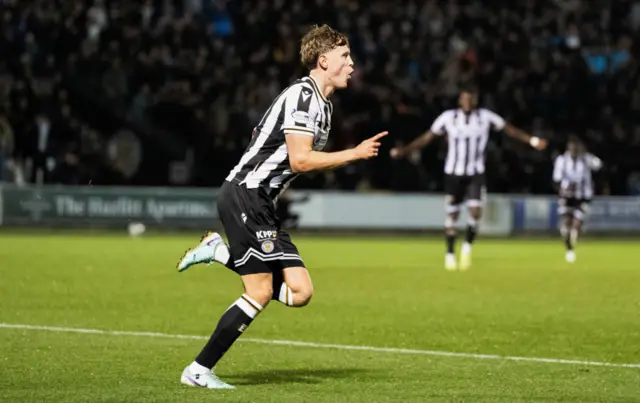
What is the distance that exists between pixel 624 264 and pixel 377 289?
24.1 ft

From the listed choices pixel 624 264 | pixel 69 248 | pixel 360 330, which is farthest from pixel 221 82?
pixel 360 330

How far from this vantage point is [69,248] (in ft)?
77.8

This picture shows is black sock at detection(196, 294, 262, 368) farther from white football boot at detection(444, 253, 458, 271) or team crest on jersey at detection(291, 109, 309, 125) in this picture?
white football boot at detection(444, 253, 458, 271)

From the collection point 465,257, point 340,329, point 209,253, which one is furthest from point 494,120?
point 209,253

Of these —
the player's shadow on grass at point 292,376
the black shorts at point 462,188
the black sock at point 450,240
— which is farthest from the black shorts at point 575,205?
the player's shadow on grass at point 292,376

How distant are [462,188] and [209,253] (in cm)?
1294

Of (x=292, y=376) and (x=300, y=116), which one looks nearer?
(x=300, y=116)

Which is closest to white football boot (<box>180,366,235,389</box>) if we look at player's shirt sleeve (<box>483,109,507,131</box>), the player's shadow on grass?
the player's shadow on grass

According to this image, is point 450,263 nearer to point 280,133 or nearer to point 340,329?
point 340,329

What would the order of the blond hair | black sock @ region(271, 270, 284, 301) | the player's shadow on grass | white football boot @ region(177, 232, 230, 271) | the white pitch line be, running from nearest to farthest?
1. the blond hair
2. black sock @ region(271, 270, 284, 301)
3. white football boot @ region(177, 232, 230, 271)
4. the player's shadow on grass
5. the white pitch line

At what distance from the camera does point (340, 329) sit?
38.9ft

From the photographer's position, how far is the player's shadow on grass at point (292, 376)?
28.0 ft

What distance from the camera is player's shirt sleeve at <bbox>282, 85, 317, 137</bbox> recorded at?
7.86 metres

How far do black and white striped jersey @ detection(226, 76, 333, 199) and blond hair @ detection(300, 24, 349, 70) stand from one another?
12 centimetres
